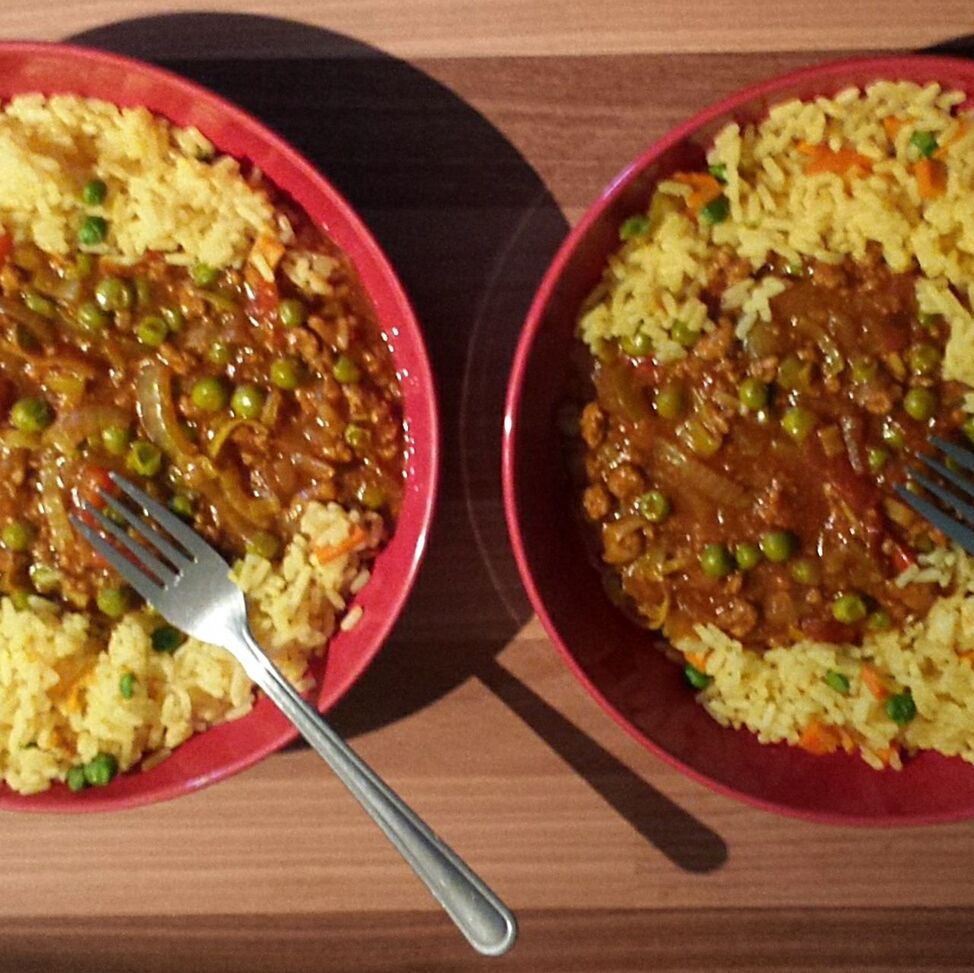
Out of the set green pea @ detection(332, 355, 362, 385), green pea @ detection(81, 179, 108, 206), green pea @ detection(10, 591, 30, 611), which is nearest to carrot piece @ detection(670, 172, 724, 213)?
green pea @ detection(332, 355, 362, 385)

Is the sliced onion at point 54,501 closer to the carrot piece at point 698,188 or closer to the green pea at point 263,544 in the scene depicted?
the green pea at point 263,544

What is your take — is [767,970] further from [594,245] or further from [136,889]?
[594,245]

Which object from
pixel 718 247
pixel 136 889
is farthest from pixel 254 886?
pixel 718 247

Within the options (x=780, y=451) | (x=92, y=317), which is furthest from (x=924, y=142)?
(x=92, y=317)

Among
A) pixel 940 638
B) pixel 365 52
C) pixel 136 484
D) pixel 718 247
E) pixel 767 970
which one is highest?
pixel 365 52

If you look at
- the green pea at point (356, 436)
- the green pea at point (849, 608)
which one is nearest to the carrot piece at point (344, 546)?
the green pea at point (356, 436)

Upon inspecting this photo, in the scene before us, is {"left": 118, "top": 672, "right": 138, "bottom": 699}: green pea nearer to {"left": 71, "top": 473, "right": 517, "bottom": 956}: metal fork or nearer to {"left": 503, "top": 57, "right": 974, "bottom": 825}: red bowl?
{"left": 71, "top": 473, "right": 517, "bottom": 956}: metal fork

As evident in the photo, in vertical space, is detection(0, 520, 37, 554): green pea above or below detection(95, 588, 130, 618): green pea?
above
